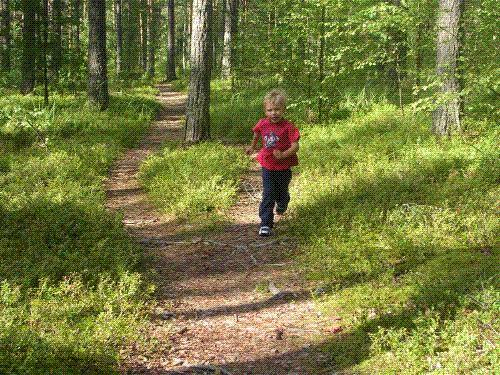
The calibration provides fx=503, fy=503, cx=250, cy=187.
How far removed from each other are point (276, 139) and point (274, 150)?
17 cm

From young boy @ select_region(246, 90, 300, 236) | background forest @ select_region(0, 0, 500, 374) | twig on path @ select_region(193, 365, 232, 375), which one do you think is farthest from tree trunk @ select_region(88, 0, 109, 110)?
twig on path @ select_region(193, 365, 232, 375)

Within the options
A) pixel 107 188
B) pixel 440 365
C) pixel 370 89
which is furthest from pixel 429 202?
pixel 370 89

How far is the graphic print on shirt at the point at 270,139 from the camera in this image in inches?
281

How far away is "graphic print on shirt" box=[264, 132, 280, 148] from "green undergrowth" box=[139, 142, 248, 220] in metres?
1.62

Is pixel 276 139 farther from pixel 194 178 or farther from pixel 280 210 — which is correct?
pixel 194 178

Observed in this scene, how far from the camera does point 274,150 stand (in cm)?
707

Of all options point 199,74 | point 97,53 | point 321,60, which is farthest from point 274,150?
point 97,53

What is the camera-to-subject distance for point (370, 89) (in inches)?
581

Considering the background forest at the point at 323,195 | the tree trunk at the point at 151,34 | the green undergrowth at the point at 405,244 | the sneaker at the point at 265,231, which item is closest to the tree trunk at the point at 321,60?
the background forest at the point at 323,195

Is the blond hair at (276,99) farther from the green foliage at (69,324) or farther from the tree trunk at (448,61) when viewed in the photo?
the tree trunk at (448,61)

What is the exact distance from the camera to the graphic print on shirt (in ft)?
23.4

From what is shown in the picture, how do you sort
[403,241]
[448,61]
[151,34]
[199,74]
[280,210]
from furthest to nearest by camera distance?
[151,34] < [199,74] < [448,61] < [280,210] < [403,241]

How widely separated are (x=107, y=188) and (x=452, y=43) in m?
7.15

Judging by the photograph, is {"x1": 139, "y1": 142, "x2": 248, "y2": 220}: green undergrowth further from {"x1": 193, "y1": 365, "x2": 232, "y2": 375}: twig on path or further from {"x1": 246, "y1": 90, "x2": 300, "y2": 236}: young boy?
{"x1": 193, "y1": 365, "x2": 232, "y2": 375}: twig on path
